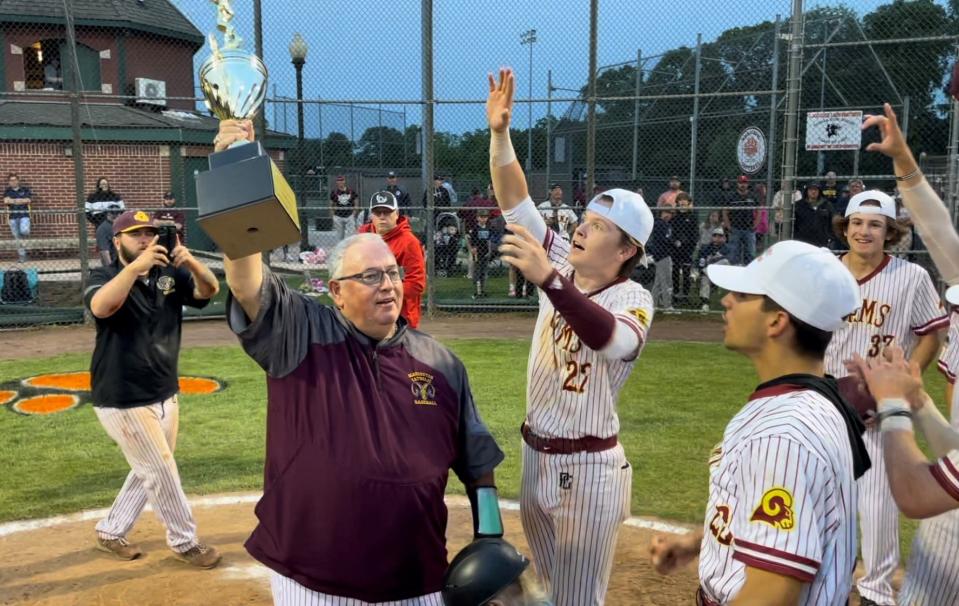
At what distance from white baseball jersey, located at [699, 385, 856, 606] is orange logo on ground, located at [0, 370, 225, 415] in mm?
8156

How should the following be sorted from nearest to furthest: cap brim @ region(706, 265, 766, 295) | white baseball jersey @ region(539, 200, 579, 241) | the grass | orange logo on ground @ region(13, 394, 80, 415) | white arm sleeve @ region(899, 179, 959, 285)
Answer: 1. cap brim @ region(706, 265, 766, 295)
2. white arm sleeve @ region(899, 179, 959, 285)
3. the grass
4. orange logo on ground @ region(13, 394, 80, 415)
5. white baseball jersey @ region(539, 200, 579, 241)

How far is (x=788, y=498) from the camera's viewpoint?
6.69 ft

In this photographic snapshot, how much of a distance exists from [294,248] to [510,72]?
14.2m

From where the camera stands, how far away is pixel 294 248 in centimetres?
1755

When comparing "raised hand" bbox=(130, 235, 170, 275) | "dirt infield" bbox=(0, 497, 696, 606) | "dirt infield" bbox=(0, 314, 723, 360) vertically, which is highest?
"raised hand" bbox=(130, 235, 170, 275)

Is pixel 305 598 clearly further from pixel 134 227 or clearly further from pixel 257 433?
pixel 257 433

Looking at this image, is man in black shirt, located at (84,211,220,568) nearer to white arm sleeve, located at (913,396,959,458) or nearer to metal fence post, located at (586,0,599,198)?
white arm sleeve, located at (913,396,959,458)

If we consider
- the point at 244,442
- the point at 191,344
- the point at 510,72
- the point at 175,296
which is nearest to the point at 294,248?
the point at 191,344

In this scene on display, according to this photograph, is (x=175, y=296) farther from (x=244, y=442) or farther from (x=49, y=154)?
(x=49, y=154)

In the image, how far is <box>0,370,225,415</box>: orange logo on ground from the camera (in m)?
8.95

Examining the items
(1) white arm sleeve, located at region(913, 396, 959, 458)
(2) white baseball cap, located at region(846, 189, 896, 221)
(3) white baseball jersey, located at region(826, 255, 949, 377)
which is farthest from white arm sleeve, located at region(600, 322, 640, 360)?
(2) white baseball cap, located at region(846, 189, 896, 221)

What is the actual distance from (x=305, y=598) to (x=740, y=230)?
14.2 m

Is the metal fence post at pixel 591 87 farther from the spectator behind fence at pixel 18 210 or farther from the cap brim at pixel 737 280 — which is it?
the cap brim at pixel 737 280

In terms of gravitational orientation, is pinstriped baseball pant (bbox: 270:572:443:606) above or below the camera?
below
